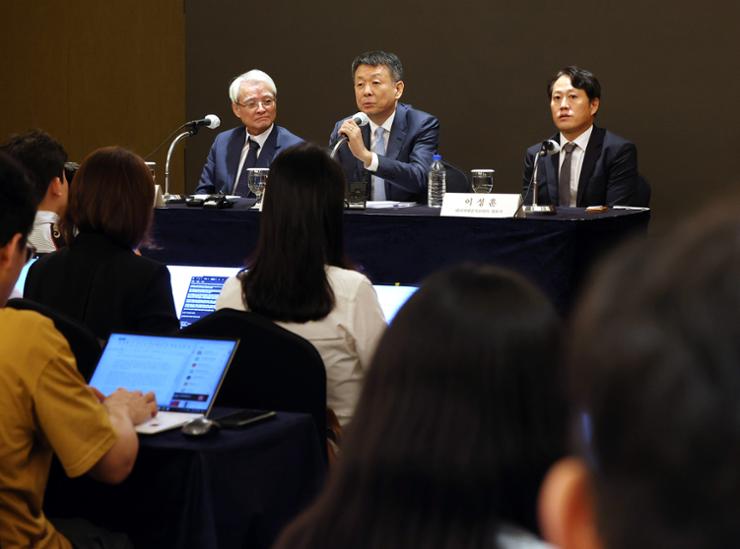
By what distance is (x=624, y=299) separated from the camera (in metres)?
0.33

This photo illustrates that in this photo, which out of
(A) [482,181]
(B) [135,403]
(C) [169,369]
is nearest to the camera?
(B) [135,403]

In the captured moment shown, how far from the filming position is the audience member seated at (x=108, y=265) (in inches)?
108

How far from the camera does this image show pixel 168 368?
222 cm

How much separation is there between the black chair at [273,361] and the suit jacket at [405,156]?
2.68m

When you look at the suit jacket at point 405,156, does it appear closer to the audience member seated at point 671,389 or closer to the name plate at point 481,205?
the name plate at point 481,205

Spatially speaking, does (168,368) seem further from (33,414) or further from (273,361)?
(33,414)

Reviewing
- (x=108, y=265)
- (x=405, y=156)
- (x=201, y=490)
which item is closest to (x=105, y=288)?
(x=108, y=265)

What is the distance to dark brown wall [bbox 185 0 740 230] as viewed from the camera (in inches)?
253

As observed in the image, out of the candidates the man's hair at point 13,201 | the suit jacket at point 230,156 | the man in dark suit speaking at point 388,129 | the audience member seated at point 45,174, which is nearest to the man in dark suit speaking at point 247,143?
the suit jacket at point 230,156

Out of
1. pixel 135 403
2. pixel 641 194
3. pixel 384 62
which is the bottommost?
pixel 135 403

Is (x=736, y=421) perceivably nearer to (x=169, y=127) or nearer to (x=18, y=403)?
(x=18, y=403)

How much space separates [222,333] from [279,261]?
0.31 m

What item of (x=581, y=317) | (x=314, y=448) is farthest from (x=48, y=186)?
(x=581, y=317)

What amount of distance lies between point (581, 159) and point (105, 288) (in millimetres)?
3226
